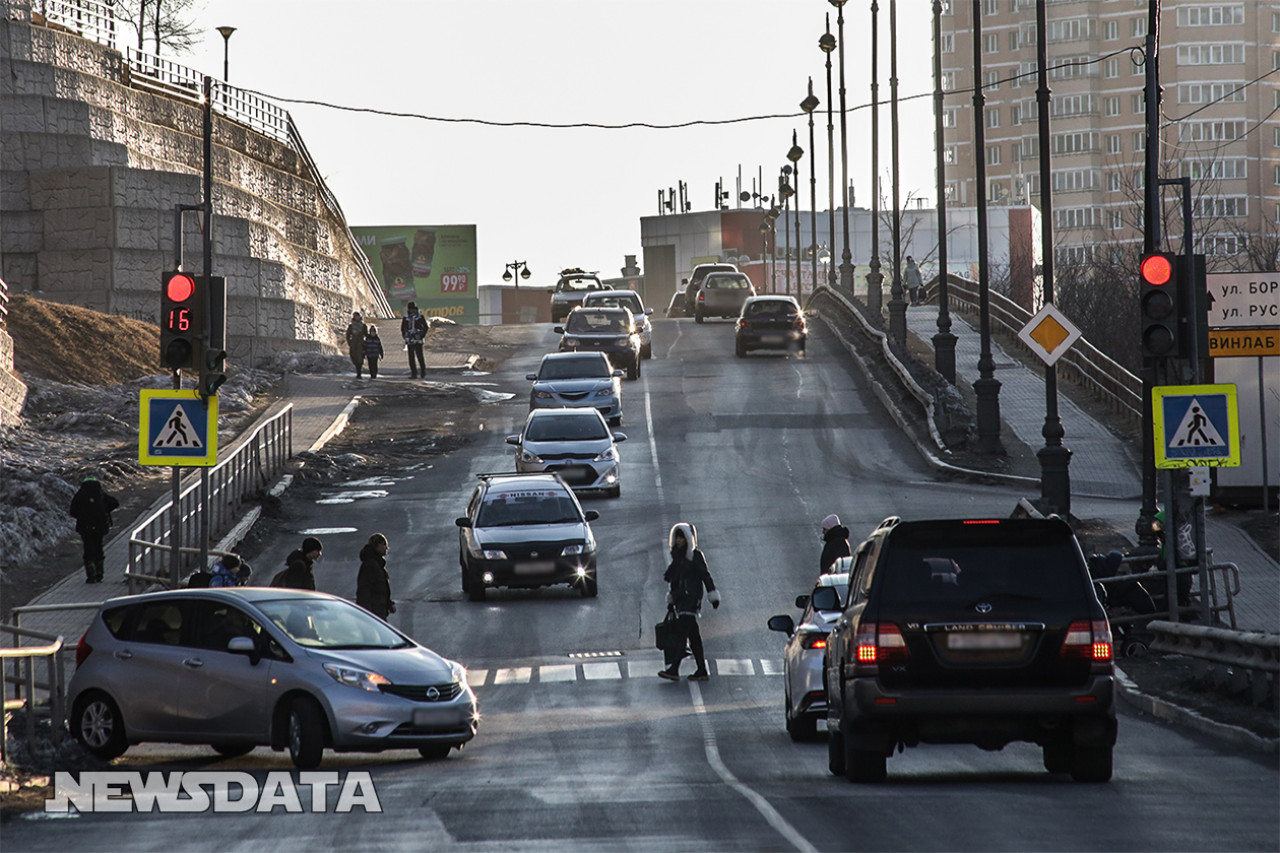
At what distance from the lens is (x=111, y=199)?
51.4 m

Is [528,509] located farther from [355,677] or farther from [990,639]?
[990,639]

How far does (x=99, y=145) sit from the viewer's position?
5328 centimetres

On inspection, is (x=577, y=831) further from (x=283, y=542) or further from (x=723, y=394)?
(x=723, y=394)

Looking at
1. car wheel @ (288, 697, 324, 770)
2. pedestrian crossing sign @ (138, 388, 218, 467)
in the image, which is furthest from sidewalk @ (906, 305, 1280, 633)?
pedestrian crossing sign @ (138, 388, 218, 467)

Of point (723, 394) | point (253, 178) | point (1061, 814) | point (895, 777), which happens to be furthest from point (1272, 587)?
point (253, 178)

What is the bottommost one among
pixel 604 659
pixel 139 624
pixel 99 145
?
pixel 604 659

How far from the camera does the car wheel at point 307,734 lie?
43.2ft

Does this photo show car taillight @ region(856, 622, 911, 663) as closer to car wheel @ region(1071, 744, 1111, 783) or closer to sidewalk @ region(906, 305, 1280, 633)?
car wheel @ region(1071, 744, 1111, 783)

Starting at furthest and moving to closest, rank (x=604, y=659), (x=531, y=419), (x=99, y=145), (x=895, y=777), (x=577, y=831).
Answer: (x=99, y=145) < (x=531, y=419) < (x=604, y=659) < (x=895, y=777) < (x=577, y=831)

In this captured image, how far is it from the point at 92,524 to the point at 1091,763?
55.6 ft

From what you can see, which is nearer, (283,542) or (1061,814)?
(1061,814)

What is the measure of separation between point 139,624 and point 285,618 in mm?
1369

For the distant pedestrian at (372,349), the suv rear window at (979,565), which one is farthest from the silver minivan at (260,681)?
the distant pedestrian at (372,349)

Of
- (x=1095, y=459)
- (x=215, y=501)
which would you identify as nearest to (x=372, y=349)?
(x=215, y=501)
